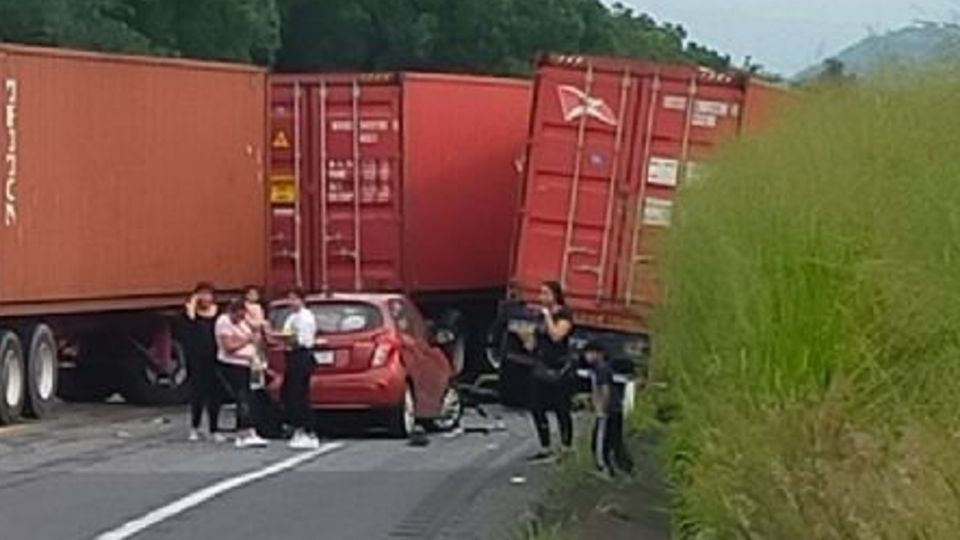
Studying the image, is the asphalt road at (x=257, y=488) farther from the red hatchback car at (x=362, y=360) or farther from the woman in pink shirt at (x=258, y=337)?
the woman in pink shirt at (x=258, y=337)

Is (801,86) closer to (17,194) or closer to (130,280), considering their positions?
(17,194)

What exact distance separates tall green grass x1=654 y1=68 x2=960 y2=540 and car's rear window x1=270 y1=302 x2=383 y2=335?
1151 cm

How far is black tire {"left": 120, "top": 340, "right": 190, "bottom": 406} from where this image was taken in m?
35.4

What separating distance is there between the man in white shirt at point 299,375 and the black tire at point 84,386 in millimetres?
9398

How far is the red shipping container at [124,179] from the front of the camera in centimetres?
3012

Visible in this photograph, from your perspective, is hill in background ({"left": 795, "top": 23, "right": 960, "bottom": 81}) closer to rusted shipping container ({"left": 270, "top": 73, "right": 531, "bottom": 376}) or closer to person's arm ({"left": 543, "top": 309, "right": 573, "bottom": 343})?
person's arm ({"left": 543, "top": 309, "right": 573, "bottom": 343})

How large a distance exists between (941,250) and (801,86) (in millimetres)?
5870

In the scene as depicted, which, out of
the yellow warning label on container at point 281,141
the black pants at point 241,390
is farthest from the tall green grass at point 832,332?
the yellow warning label on container at point 281,141

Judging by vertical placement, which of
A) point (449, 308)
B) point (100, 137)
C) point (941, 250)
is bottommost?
point (449, 308)

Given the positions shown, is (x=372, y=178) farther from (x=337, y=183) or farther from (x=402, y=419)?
(x=402, y=419)

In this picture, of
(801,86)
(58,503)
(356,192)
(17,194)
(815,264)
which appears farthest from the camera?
(356,192)

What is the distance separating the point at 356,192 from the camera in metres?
35.4

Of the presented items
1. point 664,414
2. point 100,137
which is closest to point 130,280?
point 100,137

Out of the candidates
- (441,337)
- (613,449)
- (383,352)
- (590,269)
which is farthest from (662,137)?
(613,449)
